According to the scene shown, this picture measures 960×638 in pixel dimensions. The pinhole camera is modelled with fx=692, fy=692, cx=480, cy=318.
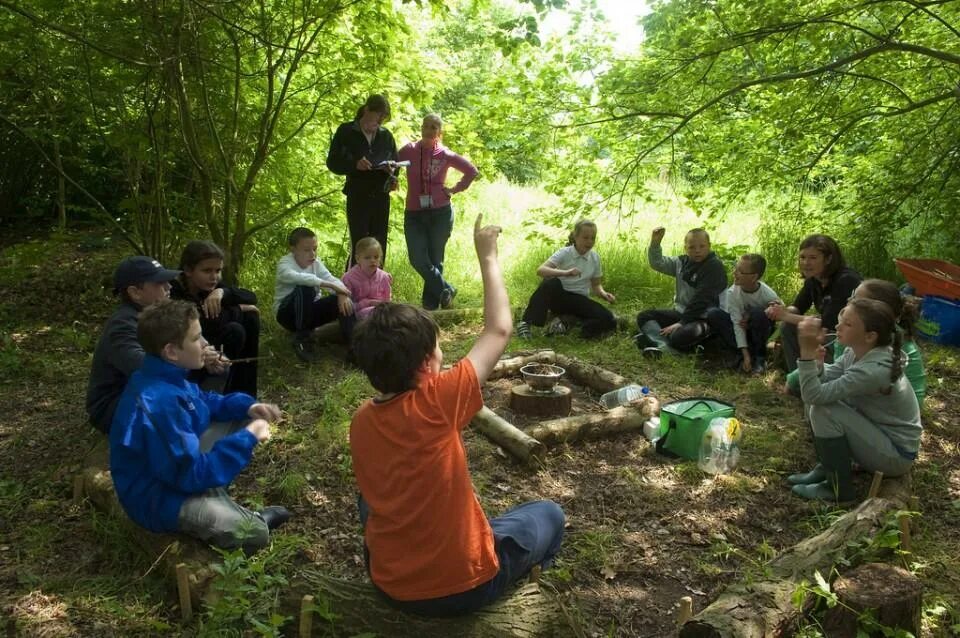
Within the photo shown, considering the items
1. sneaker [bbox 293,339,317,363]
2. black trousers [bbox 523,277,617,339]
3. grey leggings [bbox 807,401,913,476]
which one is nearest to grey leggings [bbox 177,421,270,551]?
sneaker [bbox 293,339,317,363]

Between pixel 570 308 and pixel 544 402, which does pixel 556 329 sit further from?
pixel 544 402

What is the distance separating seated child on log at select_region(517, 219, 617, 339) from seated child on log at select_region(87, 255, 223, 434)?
3424 millimetres

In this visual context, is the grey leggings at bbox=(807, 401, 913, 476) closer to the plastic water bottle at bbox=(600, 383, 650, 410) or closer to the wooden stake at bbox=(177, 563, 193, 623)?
the plastic water bottle at bbox=(600, 383, 650, 410)

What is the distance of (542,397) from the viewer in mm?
4539

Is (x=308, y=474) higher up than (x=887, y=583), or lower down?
lower down

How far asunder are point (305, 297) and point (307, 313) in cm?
13

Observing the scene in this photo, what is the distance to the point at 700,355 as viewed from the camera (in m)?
5.84

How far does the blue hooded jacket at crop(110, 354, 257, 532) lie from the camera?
260 centimetres

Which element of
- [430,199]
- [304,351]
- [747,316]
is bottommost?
[304,351]

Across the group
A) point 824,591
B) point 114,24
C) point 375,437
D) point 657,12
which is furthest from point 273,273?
point 824,591

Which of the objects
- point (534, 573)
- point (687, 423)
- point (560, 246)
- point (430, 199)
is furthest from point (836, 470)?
point (560, 246)

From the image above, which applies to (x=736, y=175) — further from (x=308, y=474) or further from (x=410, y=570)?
(x=410, y=570)

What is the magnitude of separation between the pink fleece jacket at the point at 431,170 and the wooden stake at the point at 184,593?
4.50 meters

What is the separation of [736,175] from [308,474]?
17.5 ft
